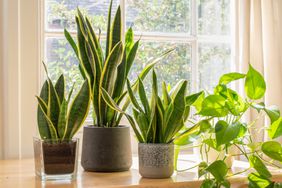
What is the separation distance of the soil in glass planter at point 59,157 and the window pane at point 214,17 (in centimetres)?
111

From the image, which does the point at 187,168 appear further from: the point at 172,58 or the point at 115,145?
the point at 172,58

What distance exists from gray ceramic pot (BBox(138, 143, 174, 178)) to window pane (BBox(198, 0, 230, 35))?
1.00 metres

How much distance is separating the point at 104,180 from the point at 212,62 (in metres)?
1.10

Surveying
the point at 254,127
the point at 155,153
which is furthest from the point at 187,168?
the point at 254,127

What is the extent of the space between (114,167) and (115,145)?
77 mm

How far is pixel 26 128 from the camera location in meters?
2.04

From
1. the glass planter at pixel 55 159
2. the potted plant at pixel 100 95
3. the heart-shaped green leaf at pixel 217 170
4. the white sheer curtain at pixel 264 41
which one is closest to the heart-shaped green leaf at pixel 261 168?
the heart-shaped green leaf at pixel 217 170

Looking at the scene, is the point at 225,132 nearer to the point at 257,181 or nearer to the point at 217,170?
the point at 217,170

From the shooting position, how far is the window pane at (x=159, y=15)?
2.27 metres

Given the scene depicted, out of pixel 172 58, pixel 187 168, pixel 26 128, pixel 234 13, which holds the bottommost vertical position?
pixel 187 168

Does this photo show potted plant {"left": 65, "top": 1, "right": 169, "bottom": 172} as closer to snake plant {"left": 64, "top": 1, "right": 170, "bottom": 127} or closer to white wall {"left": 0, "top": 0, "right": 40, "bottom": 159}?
snake plant {"left": 64, "top": 1, "right": 170, "bottom": 127}

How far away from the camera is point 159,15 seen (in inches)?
91.7

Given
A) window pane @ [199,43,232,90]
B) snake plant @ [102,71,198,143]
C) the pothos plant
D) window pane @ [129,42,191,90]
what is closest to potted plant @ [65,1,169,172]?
snake plant @ [102,71,198,143]

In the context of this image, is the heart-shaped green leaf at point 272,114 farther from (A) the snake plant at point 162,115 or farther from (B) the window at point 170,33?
(B) the window at point 170,33
